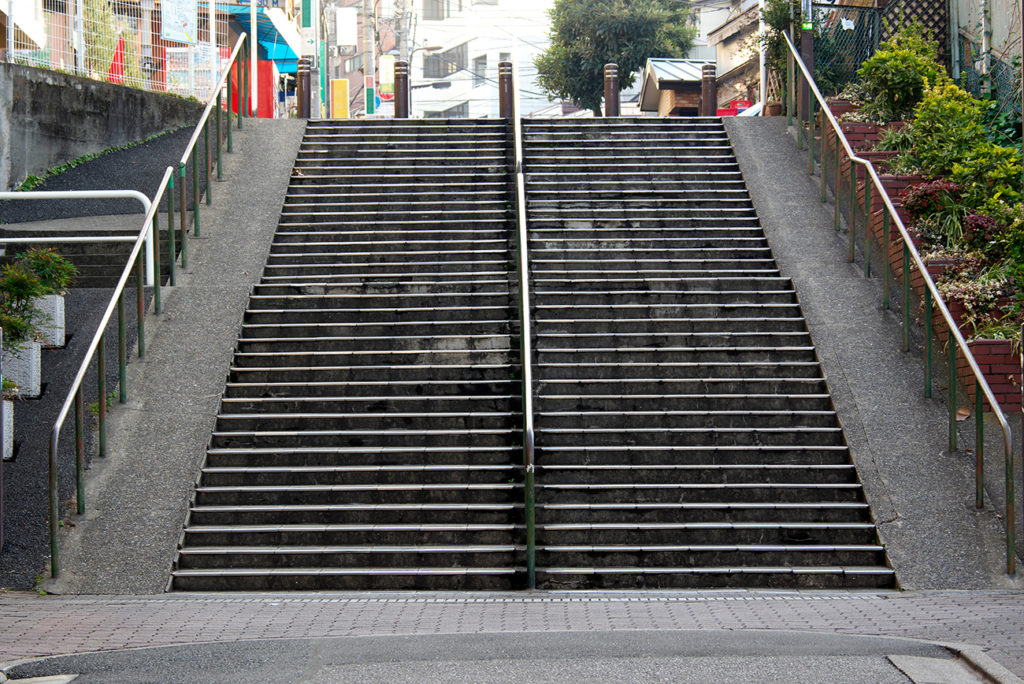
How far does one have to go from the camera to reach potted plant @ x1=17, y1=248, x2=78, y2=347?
30.2ft

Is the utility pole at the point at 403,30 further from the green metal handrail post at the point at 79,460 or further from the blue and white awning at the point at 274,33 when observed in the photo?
the green metal handrail post at the point at 79,460

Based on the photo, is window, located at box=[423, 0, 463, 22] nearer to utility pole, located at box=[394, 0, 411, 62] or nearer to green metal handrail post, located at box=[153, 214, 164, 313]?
utility pole, located at box=[394, 0, 411, 62]

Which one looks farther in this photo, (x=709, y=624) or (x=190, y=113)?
(x=190, y=113)

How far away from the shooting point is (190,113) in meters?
17.7

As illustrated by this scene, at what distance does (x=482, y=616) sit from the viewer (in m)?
6.41

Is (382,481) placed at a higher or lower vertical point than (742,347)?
lower

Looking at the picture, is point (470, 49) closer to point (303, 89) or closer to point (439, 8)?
point (439, 8)

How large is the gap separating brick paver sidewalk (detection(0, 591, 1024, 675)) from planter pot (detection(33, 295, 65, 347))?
288cm

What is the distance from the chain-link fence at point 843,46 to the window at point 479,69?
37.2m

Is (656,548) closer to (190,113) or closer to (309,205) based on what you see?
(309,205)

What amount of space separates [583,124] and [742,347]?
18.6ft

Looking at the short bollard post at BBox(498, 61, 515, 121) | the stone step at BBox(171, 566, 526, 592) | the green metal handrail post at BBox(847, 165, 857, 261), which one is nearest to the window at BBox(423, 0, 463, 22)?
the short bollard post at BBox(498, 61, 515, 121)

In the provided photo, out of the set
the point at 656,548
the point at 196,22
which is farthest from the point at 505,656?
the point at 196,22

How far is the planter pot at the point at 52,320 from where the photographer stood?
9328 mm
